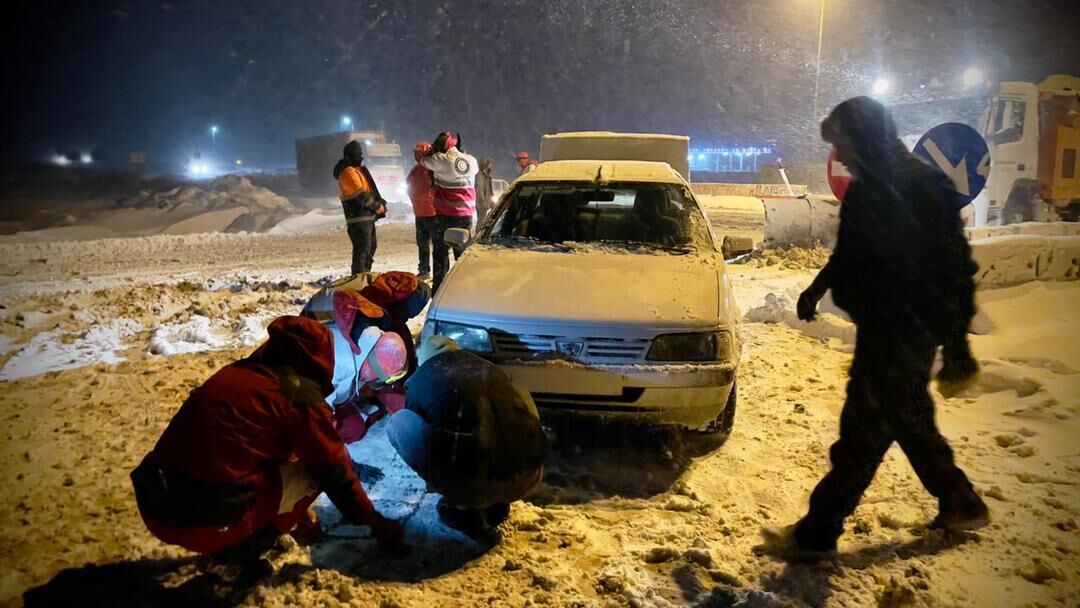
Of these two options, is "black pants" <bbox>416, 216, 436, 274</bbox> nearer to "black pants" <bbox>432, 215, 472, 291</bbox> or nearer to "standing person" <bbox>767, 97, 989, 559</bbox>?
"black pants" <bbox>432, 215, 472, 291</bbox>

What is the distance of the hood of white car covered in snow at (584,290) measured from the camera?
3.76 m

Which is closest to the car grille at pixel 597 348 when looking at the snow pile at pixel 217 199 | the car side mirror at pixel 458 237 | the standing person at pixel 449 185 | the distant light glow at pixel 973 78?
the car side mirror at pixel 458 237

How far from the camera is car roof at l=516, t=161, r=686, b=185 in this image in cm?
525

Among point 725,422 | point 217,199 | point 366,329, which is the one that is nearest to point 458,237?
point 366,329

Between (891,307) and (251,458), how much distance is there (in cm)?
263

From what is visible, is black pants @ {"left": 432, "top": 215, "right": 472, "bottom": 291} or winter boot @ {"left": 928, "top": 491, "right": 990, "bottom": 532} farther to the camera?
black pants @ {"left": 432, "top": 215, "right": 472, "bottom": 291}

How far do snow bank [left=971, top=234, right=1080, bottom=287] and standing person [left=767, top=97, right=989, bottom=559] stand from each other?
14.9ft

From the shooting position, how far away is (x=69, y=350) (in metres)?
6.19

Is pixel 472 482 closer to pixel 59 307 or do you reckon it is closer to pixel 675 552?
pixel 675 552

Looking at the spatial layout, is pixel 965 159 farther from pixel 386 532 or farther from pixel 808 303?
pixel 386 532

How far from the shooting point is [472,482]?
2.97 m

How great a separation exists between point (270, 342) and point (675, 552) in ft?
6.49

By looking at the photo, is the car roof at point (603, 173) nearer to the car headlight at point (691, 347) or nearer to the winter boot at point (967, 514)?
the car headlight at point (691, 347)

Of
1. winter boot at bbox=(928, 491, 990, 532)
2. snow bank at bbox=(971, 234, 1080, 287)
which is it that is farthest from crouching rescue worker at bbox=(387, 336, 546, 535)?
snow bank at bbox=(971, 234, 1080, 287)
